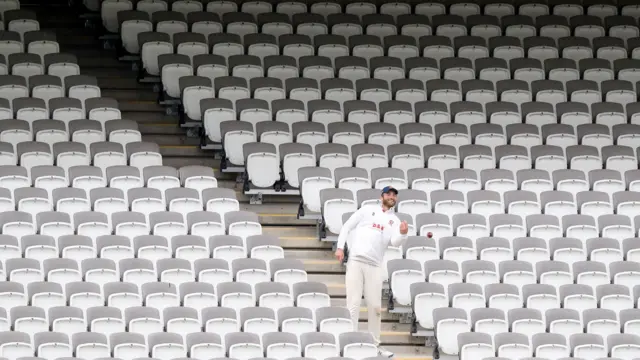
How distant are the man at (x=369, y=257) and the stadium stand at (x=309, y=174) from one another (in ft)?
0.80

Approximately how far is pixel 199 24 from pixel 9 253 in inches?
188

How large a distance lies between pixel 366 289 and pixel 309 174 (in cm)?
188

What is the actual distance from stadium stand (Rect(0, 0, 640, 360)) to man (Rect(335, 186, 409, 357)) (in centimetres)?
24

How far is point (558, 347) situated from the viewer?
12352mm

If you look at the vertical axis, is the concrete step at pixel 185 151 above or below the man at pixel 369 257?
above

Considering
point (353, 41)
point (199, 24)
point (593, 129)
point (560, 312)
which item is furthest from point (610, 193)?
point (199, 24)

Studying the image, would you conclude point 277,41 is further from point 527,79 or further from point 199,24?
point 527,79

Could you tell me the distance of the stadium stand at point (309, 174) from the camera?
1236cm

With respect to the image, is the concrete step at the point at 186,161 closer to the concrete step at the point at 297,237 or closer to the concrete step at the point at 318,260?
the concrete step at the point at 297,237

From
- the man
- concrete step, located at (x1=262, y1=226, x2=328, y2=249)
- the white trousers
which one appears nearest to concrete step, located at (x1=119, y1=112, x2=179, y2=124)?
concrete step, located at (x1=262, y1=226, x2=328, y2=249)

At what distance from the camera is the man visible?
12.9 m

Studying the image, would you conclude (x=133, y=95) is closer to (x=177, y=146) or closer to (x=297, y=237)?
(x=177, y=146)

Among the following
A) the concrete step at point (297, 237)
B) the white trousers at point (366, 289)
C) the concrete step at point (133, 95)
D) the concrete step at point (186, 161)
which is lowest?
the white trousers at point (366, 289)

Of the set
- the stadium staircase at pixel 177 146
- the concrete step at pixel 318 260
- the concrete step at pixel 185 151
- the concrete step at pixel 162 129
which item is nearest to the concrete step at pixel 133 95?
the stadium staircase at pixel 177 146
